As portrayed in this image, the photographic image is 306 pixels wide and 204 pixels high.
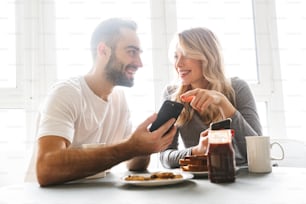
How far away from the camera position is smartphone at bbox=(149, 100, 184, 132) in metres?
0.91

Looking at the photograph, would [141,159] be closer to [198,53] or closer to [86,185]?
[86,185]

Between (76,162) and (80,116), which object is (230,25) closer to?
(80,116)

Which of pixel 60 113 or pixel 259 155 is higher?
pixel 60 113

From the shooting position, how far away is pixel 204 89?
142 centimetres

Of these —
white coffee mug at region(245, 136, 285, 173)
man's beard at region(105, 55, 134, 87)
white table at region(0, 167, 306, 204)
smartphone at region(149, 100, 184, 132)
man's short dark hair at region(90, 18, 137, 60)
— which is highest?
man's short dark hair at region(90, 18, 137, 60)

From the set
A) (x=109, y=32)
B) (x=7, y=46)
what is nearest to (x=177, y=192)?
(x=109, y=32)

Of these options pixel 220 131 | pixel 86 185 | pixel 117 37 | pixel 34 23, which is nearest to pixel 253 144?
pixel 220 131

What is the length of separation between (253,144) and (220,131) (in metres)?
0.23

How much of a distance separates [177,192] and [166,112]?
10.5 inches

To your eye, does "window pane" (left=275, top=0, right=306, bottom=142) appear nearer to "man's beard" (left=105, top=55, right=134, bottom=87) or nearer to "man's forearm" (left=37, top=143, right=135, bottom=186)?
"man's beard" (left=105, top=55, right=134, bottom=87)

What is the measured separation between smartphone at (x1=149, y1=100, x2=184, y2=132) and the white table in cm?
19

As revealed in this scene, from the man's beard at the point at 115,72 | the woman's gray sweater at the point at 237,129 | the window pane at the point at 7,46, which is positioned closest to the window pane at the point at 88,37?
the window pane at the point at 7,46

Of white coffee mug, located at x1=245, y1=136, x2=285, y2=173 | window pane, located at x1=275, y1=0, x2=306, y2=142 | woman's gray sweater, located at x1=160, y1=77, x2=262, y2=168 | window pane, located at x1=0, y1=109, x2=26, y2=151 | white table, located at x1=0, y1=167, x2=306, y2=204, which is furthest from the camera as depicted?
Answer: window pane, located at x1=275, y1=0, x2=306, y2=142

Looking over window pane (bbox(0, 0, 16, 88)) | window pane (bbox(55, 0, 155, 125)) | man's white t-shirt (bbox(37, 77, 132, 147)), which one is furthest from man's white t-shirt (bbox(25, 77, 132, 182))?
window pane (bbox(0, 0, 16, 88))
